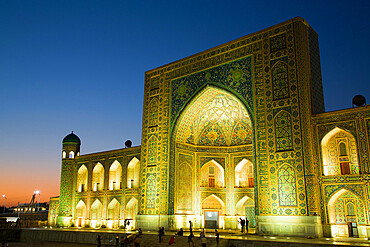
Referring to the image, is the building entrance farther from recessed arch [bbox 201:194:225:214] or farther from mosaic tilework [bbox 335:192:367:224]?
mosaic tilework [bbox 335:192:367:224]

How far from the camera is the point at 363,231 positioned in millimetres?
10875

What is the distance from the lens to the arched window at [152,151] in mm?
16297

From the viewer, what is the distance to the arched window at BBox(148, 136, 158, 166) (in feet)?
53.5

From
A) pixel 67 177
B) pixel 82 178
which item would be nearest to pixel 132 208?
pixel 82 178

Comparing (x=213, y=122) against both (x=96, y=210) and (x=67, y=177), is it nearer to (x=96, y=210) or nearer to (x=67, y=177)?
(x=96, y=210)

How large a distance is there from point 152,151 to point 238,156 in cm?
438

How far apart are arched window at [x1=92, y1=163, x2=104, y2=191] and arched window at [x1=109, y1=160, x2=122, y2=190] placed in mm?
959

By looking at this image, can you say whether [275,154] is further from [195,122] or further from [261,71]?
[195,122]

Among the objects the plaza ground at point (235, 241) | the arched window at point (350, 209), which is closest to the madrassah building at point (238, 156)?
the arched window at point (350, 209)

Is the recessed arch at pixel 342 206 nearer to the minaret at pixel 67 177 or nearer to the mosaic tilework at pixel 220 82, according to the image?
the mosaic tilework at pixel 220 82

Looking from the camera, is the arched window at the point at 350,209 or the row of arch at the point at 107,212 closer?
the arched window at the point at 350,209

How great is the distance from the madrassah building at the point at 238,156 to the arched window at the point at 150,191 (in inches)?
A: 1.8

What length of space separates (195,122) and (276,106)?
5.53 meters

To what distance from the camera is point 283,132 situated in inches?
478
